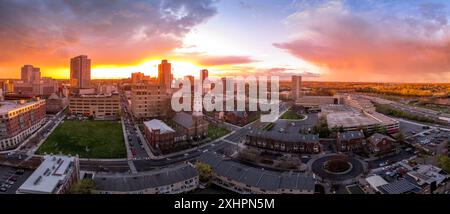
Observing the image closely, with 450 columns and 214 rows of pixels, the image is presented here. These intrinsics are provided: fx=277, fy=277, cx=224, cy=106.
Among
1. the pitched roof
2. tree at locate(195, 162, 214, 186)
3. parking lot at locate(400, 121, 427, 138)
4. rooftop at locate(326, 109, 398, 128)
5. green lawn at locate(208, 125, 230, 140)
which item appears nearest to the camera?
tree at locate(195, 162, 214, 186)

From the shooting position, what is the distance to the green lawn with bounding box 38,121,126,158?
5.85m

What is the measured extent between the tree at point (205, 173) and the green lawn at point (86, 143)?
7.06ft

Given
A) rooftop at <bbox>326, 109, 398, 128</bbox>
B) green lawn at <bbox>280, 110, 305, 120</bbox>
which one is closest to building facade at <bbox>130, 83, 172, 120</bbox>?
green lawn at <bbox>280, 110, 305, 120</bbox>

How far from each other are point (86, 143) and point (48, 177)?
9.39ft

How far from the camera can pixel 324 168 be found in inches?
238

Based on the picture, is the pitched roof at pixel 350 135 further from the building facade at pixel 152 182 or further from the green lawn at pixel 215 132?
the building facade at pixel 152 182

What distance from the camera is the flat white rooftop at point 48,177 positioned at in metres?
3.26

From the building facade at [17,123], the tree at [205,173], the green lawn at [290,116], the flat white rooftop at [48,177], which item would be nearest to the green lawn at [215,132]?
the tree at [205,173]

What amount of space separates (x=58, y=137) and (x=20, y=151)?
31.3 inches

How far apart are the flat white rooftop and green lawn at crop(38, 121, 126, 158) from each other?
4.92ft

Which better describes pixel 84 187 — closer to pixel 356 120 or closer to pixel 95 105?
pixel 356 120

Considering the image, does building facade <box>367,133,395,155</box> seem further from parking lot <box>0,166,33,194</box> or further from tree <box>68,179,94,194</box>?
parking lot <box>0,166,33,194</box>

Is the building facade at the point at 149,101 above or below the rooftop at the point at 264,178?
above
